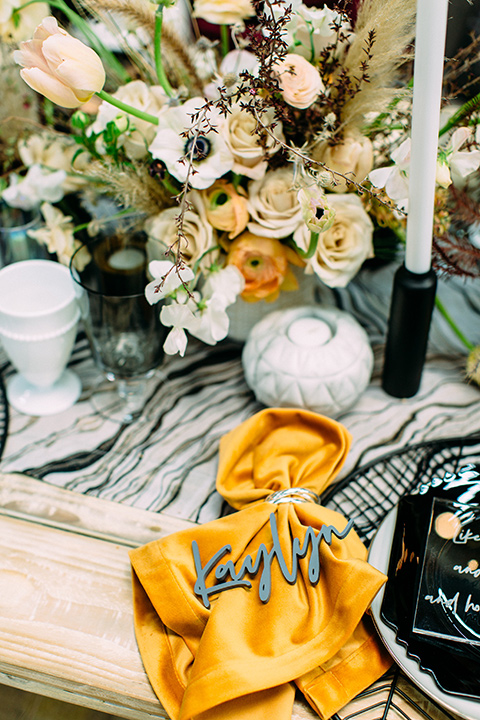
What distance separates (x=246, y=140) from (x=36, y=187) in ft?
0.92

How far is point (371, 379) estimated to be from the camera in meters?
0.73

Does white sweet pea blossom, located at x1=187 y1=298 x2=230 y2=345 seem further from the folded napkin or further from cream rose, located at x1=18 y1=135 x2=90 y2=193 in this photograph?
cream rose, located at x1=18 y1=135 x2=90 y2=193

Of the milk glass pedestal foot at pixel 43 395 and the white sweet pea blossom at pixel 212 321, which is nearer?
the white sweet pea blossom at pixel 212 321

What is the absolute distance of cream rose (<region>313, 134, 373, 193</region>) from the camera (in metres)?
0.60

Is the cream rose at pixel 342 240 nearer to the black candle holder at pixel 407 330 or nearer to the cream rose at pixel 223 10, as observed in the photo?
the black candle holder at pixel 407 330

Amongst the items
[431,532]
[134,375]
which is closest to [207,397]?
[134,375]

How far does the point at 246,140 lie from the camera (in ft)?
1.91

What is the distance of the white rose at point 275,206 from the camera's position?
2.00 feet

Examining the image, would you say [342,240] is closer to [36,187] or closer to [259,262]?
[259,262]

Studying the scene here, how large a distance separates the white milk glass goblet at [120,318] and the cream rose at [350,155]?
22 cm

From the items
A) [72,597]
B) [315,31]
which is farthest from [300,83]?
[72,597]

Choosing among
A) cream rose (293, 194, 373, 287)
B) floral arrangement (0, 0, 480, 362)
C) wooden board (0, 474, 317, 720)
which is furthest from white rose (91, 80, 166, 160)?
wooden board (0, 474, 317, 720)

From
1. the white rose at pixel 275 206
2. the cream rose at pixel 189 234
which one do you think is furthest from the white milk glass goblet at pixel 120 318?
the white rose at pixel 275 206

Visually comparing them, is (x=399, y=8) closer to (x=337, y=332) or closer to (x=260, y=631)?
(x=337, y=332)
